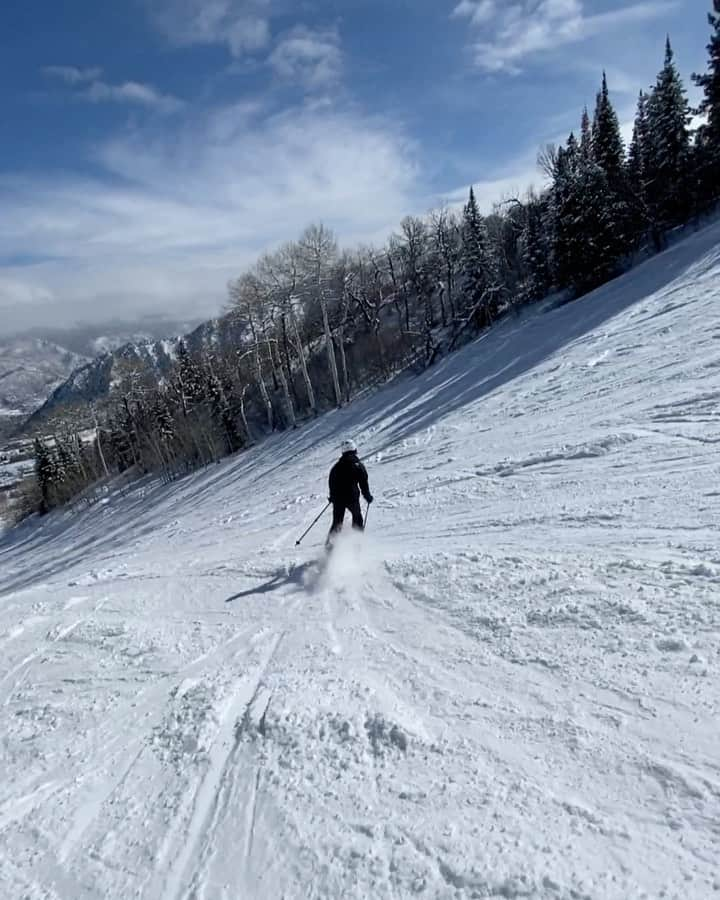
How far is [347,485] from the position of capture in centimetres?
868

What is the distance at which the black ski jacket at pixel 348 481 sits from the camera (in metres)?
8.62

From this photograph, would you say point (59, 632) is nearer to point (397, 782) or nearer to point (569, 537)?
point (397, 782)

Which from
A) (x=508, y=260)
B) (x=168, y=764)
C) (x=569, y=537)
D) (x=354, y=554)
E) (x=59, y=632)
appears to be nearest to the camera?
(x=168, y=764)

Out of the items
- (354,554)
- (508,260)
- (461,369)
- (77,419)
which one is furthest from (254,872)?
(77,419)

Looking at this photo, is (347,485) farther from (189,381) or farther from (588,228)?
(189,381)

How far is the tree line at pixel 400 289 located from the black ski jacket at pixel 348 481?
26.7m

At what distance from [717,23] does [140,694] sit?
43.6 metres

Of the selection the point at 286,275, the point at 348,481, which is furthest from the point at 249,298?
the point at 348,481

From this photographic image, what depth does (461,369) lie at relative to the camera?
91.0 feet

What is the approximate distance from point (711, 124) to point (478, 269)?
16934 mm

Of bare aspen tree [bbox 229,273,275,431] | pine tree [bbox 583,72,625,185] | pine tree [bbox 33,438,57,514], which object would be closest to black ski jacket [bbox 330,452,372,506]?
bare aspen tree [bbox 229,273,275,431]

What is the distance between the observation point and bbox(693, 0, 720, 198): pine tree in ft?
101

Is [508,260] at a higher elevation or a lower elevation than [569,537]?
higher

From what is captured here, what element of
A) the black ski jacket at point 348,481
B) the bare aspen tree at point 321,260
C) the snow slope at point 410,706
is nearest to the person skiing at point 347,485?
the black ski jacket at point 348,481
